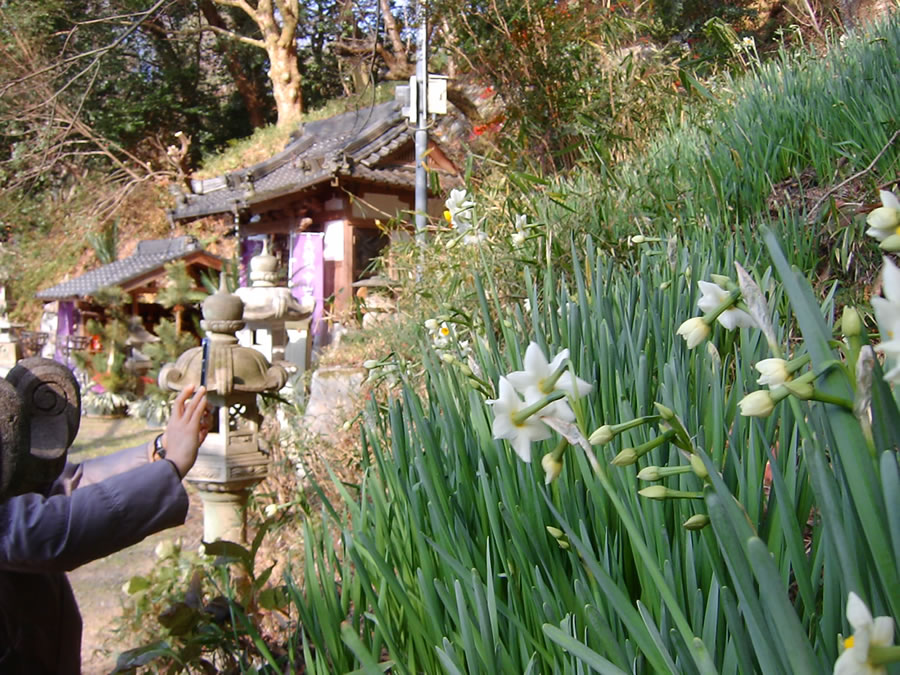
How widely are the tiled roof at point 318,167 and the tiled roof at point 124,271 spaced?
0.64m

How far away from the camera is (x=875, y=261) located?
2.07 metres

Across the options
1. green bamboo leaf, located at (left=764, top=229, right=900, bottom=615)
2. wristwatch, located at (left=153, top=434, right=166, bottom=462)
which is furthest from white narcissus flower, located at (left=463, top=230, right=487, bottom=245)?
green bamboo leaf, located at (left=764, top=229, right=900, bottom=615)

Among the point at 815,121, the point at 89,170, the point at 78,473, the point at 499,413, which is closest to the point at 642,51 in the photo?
the point at 815,121

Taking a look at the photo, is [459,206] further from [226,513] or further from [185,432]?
[226,513]

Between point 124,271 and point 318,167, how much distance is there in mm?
3769

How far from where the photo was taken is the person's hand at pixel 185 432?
4.63 ft

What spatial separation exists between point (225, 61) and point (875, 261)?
20.1 metres

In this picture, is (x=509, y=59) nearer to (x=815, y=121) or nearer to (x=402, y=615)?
(x=815, y=121)

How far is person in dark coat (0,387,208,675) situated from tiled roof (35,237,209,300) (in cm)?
937

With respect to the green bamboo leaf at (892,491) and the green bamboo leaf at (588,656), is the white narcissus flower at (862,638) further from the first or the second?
the green bamboo leaf at (588,656)

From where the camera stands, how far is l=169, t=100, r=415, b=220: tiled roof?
8805 mm

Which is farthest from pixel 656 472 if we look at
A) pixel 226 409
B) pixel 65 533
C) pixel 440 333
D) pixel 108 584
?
pixel 108 584

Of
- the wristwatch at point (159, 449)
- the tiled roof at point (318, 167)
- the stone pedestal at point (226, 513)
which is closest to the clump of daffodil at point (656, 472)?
the wristwatch at point (159, 449)

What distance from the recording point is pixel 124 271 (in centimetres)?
1073
